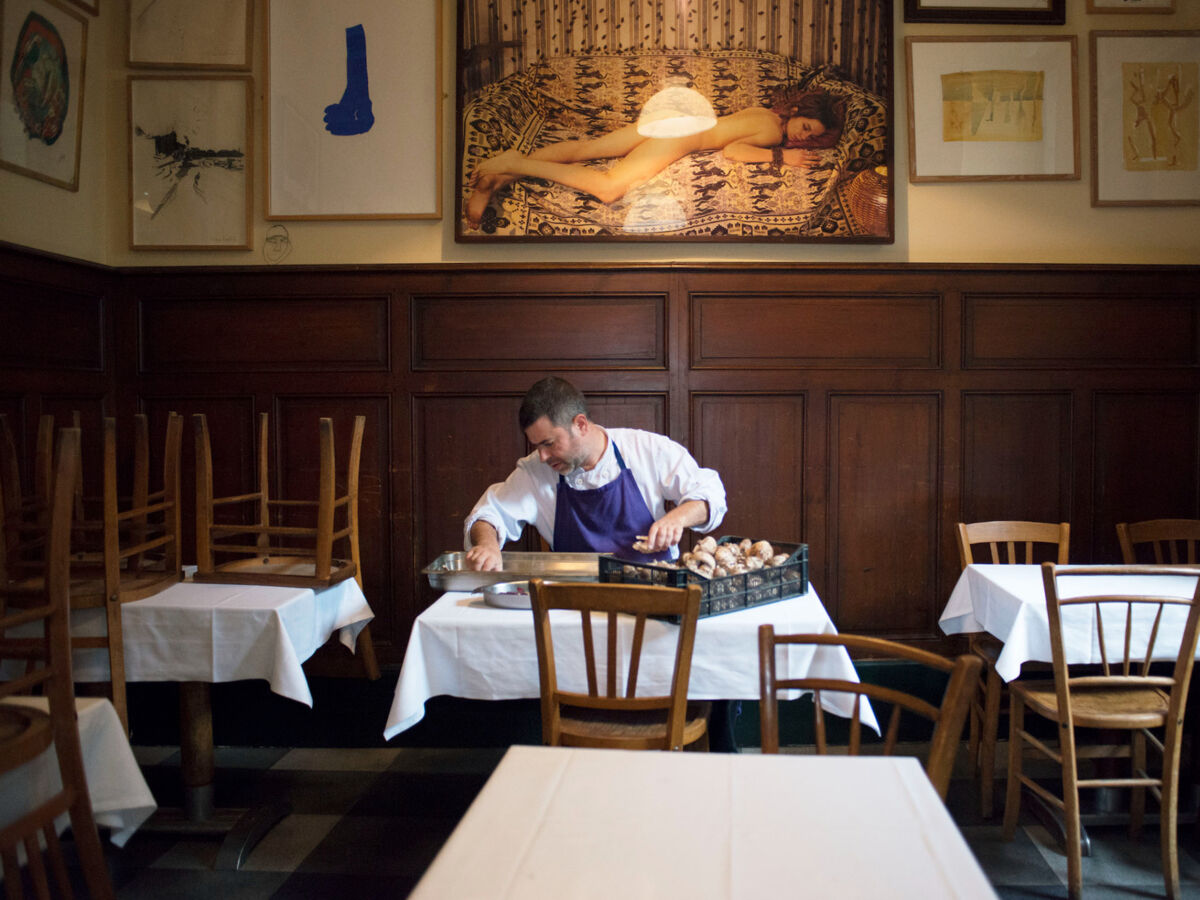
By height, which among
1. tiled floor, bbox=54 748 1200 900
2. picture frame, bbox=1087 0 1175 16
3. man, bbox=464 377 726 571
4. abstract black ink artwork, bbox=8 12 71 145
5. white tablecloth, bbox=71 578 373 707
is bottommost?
tiled floor, bbox=54 748 1200 900

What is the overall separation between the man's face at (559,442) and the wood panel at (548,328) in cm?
112

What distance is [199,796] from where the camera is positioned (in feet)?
9.27

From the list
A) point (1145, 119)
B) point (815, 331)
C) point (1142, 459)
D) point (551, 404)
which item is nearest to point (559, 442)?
point (551, 404)

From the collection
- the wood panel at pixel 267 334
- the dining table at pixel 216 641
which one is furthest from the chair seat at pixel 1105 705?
A: the wood panel at pixel 267 334

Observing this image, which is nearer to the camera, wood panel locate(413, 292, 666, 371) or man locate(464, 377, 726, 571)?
man locate(464, 377, 726, 571)

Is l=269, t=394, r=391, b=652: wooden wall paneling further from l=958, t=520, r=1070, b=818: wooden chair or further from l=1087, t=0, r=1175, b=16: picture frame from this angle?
l=1087, t=0, r=1175, b=16: picture frame

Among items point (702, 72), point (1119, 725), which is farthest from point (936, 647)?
point (702, 72)

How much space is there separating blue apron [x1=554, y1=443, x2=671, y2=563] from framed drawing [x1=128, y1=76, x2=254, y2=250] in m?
2.27

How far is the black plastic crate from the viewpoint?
2217mm

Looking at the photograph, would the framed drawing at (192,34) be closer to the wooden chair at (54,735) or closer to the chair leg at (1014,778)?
the wooden chair at (54,735)

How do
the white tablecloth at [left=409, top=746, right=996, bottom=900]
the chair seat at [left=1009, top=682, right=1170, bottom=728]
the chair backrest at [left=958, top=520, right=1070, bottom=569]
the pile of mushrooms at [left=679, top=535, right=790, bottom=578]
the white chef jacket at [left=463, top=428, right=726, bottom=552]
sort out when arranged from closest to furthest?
the white tablecloth at [left=409, top=746, right=996, bottom=900] → the pile of mushrooms at [left=679, top=535, right=790, bottom=578] → the chair seat at [left=1009, top=682, right=1170, bottom=728] → the white chef jacket at [left=463, top=428, right=726, bottom=552] → the chair backrest at [left=958, top=520, right=1070, bottom=569]

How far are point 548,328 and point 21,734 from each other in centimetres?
287

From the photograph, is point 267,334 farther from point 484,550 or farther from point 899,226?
point 899,226

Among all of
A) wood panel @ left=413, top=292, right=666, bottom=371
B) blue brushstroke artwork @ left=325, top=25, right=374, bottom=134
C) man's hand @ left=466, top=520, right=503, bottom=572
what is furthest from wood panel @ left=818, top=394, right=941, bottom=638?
blue brushstroke artwork @ left=325, top=25, right=374, bottom=134
